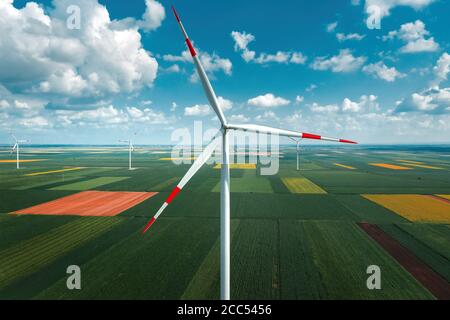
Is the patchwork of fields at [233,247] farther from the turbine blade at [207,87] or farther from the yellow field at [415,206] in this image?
the turbine blade at [207,87]

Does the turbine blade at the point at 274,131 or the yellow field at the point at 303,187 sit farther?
the yellow field at the point at 303,187

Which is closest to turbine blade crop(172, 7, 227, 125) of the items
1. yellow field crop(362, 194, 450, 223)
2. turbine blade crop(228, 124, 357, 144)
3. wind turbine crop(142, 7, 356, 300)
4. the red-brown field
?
wind turbine crop(142, 7, 356, 300)

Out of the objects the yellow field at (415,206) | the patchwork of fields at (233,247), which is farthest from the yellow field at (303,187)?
the yellow field at (415,206)

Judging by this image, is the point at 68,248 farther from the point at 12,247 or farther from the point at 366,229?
the point at 366,229

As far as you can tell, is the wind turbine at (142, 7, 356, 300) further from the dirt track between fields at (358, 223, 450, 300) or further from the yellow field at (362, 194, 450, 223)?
the yellow field at (362, 194, 450, 223)

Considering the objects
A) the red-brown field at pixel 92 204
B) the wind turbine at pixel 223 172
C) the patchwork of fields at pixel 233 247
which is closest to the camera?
the wind turbine at pixel 223 172

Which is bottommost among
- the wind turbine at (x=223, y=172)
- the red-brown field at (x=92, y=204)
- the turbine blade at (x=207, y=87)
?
the red-brown field at (x=92, y=204)
